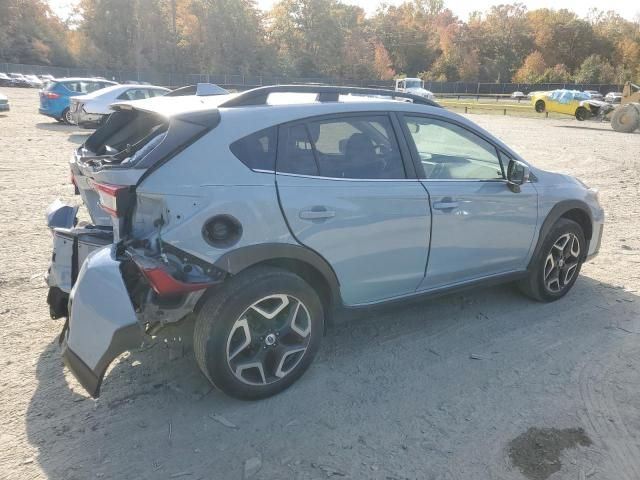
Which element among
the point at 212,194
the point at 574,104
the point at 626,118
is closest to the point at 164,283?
the point at 212,194

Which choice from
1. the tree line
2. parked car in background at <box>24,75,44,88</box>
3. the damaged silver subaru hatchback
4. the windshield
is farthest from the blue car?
the tree line

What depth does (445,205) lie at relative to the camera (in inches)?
143

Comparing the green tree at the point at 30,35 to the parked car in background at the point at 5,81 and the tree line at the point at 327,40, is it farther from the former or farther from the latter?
the parked car in background at the point at 5,81

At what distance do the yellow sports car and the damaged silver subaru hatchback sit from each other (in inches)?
995

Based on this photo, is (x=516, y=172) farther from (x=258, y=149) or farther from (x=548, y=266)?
(x=258, y=149)

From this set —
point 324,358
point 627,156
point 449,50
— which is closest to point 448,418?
point 324,358

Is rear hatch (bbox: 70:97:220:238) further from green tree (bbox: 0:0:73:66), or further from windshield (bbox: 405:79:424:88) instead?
green tree (bbox: 0:0:73:66)

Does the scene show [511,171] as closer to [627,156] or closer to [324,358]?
[324,358]

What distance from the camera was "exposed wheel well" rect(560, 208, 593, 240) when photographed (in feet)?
15.1

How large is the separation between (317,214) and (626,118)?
77.1 feet

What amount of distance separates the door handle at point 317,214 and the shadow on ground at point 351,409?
28.2 inches

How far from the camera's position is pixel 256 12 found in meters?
83.8

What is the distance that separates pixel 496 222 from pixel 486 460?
1.88 metres

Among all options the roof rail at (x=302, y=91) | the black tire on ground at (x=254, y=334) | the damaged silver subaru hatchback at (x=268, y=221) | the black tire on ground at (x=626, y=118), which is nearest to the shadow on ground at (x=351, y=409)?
the black tire on ground at (x=254, y=334)
